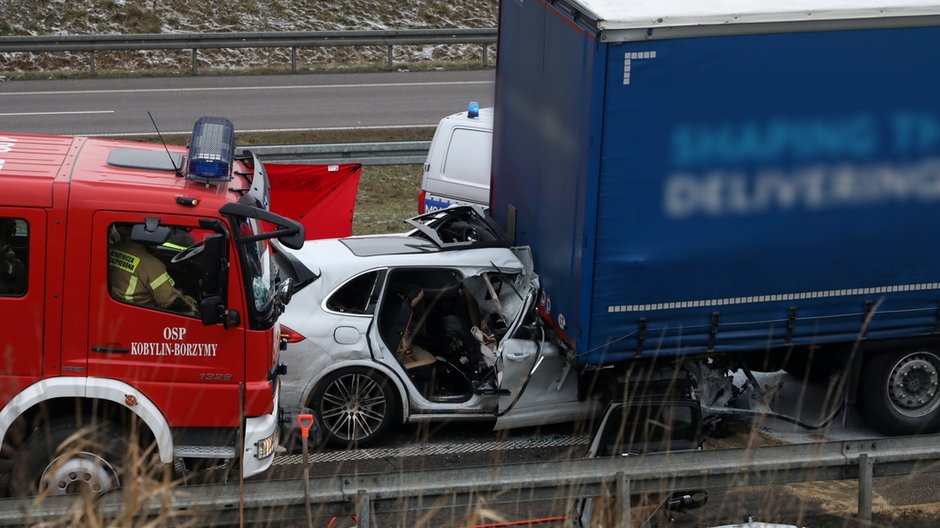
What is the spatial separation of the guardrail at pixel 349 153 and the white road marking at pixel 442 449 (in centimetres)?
689

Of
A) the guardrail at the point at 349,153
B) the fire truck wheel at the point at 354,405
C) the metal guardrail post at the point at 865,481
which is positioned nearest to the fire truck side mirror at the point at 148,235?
the fire truck wheel at the point at 354,405

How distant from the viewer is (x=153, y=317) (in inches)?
291

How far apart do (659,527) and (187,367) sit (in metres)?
3.07

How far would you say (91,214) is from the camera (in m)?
7.22

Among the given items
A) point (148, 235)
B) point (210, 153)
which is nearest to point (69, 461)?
point (148, 235)

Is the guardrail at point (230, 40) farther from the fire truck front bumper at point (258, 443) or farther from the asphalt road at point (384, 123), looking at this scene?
the fire truck front bumper at point (258, 443)

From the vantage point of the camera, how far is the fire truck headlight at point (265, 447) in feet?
25.2

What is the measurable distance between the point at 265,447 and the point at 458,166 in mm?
6211

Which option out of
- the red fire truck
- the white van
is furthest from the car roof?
the white van

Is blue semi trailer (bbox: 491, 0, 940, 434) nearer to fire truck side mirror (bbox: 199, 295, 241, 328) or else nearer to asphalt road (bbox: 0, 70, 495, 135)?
fire truck side mirror (bbox: 199, 295, 241, 328)

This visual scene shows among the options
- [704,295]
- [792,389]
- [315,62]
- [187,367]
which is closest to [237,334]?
[187,367]

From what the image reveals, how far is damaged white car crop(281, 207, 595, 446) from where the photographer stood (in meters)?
9.33

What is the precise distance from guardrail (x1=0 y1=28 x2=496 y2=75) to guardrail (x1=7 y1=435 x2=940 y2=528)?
19.6m

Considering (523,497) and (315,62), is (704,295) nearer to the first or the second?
(523,497)
